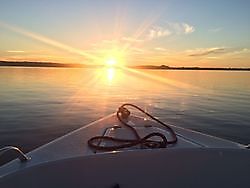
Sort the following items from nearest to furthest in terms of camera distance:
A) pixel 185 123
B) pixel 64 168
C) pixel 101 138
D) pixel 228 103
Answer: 1. pixel 64 168
2. pixel 101 138
3. pixel 185 123
4. pixel 228 103

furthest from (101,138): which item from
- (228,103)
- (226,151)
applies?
(228,103)

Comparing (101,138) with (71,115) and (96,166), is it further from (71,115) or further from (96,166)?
(71,115)

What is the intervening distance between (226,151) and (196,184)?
0.53 metres

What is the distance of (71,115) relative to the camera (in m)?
12.5

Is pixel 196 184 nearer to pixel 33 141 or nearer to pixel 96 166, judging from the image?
pixel 96 166

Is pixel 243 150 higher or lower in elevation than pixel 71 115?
higher

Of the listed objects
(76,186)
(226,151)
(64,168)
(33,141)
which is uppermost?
(226,151)

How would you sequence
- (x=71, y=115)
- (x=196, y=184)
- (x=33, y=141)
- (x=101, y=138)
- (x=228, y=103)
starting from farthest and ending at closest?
(x=228, y=103)
(x=71, y=115)
(x=33, y=141)
(x=101, y=138)
(x=196, y=184)

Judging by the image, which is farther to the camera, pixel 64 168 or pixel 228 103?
pixel 228 103

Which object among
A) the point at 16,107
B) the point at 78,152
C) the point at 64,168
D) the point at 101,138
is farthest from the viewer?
the point at 16,107

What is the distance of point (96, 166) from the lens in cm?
312

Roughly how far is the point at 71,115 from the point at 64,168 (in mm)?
9641

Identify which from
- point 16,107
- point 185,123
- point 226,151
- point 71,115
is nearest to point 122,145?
point 226,151

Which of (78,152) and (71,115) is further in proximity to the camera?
(71,115)
